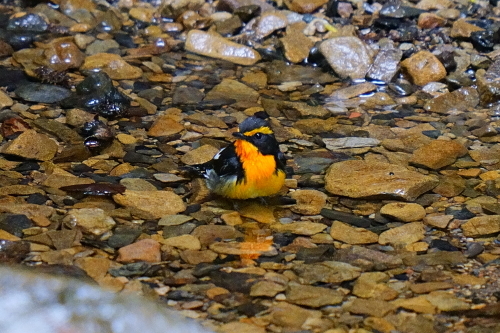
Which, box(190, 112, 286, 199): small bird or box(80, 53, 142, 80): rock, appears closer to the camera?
box(190, 112, 286, 199): small bird

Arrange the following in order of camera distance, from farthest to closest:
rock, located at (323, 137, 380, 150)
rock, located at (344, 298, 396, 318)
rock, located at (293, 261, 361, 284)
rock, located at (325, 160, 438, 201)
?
rock, located at (323, 137, 380, 150)
rock, located at (325, 160, 438, 201)
rock, located at (293, 261, 361, 284)
rock, located at (344, 298, 396, 318)

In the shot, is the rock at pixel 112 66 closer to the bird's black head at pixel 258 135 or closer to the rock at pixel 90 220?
the bird's black head at pixel 258 135

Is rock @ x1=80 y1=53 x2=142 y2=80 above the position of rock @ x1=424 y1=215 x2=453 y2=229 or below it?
below

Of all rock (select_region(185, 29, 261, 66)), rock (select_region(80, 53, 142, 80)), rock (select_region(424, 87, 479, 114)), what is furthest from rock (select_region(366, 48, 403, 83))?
rock (select_region(80, 53, 142, 80))

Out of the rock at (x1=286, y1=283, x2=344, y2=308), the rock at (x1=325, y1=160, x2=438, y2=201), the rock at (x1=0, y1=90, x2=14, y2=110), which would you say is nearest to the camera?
the rock at (x1=286, y1=283, x2=344, y2=308)

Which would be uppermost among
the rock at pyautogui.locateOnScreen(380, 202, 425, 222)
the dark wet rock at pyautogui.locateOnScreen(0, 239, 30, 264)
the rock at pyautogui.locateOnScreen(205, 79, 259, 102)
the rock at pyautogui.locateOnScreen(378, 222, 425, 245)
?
the dark wet rock at pyautogui.locateOnScreen(0, 239, 30, 264)

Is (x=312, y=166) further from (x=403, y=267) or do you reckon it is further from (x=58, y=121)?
(x=58, y=121)

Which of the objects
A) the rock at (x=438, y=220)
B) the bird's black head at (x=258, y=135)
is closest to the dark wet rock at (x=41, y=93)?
the bird's black head at (x=258, y=135)

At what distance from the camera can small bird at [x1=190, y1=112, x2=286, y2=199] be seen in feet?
19.7

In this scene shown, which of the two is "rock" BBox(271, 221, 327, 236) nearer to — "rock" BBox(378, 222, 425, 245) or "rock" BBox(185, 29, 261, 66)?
"rock" BBox(378, 222, 425, 245)

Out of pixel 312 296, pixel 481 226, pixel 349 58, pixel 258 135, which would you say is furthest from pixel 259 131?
pixel 349 58

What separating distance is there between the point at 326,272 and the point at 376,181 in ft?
5.04

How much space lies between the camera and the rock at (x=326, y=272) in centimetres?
495

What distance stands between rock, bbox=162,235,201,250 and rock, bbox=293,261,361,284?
0.77 m
